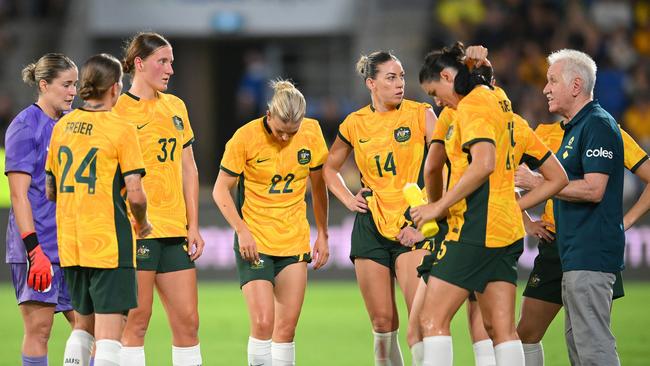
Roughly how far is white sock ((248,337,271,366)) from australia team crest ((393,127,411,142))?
5.72ft

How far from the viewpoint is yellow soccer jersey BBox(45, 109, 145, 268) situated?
244 inches

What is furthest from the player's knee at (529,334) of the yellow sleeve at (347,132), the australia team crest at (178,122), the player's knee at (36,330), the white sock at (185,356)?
the player's knee at (36,330)

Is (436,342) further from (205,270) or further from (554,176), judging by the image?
(205,270)

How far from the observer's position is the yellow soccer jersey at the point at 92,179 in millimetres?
6199

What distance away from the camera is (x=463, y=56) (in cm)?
654

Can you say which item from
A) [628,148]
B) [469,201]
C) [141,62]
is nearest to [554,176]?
[469,201]

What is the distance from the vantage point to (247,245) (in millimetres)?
7449

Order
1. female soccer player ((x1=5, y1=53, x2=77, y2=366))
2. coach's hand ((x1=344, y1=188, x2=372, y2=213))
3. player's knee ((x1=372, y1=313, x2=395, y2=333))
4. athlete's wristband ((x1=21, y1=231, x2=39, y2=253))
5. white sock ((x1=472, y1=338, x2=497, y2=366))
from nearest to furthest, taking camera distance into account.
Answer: athlete's wristband ((x1=21, y1=231, x2=39, y2=253)), female soccer player ((x1=5, y1=53, x2=77, y2=366)), white sock ((x1=472, y1=338, x2=497, y2=366)), player's knee ((x1=372, y1=313, x2=395, y2=333)), coach's hand ((x1=344, y1=188, x2=372, y2=213))

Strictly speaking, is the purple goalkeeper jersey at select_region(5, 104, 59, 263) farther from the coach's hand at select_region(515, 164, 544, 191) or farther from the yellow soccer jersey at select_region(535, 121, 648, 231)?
the yellow soccer jersey at select_region(535, 121, 648, 231)

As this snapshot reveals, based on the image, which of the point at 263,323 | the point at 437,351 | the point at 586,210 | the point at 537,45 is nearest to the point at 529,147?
the point at 586,210

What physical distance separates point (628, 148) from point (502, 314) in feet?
5.79

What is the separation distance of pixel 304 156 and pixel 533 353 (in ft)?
7.07

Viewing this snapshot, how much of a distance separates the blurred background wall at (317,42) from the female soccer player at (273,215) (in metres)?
9.29

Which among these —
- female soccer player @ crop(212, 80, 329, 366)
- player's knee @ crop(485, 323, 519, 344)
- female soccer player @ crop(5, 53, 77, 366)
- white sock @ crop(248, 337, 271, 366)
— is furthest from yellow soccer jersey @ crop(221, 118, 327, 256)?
player's knee @ crop(485, 323, 519, 344)
